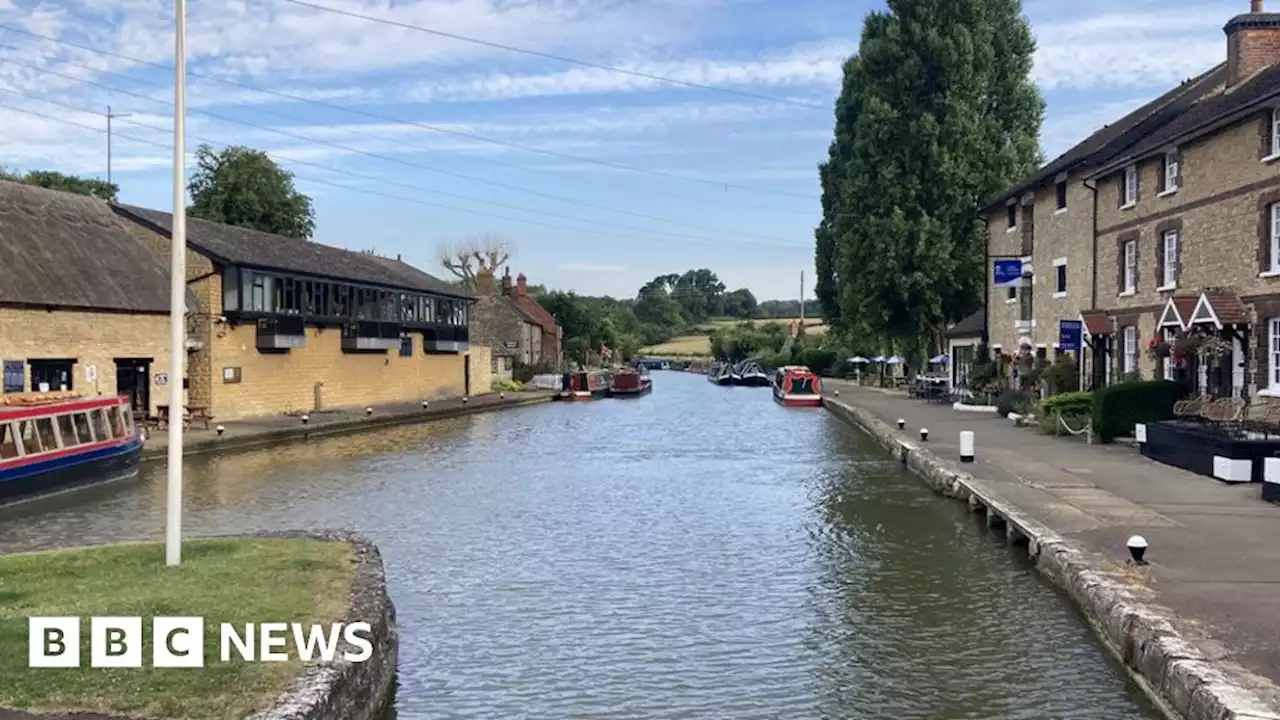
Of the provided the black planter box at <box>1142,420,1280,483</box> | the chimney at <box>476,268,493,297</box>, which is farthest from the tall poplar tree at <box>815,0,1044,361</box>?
the chimney at <box>476,268,493,297</box>

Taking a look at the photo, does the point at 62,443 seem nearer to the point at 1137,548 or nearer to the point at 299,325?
the point at 1137,548

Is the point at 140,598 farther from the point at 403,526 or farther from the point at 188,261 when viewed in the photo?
the point at 188,261

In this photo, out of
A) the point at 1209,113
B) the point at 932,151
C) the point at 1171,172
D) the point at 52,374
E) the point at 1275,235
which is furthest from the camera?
the point at 932,151

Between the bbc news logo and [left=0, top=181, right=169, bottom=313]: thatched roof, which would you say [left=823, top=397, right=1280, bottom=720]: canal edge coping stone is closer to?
the bbc news logo

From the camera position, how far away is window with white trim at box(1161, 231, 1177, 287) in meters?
23.5

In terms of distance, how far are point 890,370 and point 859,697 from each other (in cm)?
5755

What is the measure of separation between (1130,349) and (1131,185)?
3.71m

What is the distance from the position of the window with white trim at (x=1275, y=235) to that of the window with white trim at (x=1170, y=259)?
394 cm

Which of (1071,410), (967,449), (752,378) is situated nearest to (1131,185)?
(1071,410)

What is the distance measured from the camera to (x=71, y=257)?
28641mm

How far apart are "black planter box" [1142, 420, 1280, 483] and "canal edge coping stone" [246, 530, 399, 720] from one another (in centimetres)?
1203

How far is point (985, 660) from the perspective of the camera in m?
9.25

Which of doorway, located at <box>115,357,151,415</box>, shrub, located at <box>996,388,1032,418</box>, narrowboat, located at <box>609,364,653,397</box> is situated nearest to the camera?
doorway, located at <box>115,357,151,415</box>

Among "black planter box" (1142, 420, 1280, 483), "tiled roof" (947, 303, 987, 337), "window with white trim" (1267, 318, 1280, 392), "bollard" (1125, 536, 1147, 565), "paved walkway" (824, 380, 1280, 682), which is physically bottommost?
"paved walkway" (824, 380, 1280, 682)
